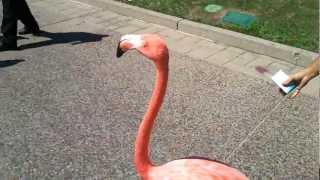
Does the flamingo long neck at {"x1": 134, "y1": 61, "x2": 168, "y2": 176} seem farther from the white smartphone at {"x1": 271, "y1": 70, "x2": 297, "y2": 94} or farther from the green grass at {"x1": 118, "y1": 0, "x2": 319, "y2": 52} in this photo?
the green grass at {"x1": 118, "y1": 0, "x2": 319, "y2": 52}

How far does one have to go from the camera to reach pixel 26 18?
24.5 ft

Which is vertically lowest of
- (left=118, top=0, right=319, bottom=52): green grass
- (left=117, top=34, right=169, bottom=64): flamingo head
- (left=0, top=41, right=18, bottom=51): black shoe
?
(left=0, top=41, right=18, bottom=51): black shoe

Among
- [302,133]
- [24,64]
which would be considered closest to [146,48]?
[302,133]

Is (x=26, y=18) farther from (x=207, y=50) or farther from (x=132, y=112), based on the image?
(x=132, y=112)

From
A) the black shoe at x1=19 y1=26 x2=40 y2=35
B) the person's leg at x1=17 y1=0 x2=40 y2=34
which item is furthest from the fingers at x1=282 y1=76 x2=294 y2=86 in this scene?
the black shoe at x1=19 y1=26 x2=40 y2=35

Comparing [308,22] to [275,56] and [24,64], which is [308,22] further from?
[24,64]

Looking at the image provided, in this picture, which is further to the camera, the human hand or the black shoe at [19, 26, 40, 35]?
the black shoe at [19, 26, 40, 35]

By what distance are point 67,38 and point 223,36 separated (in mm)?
2579

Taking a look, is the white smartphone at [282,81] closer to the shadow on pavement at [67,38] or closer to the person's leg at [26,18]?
the shadow on pavement at [67,38]

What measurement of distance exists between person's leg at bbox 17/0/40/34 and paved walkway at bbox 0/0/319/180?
17 centimetres

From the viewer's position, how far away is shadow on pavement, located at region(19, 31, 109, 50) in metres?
7.46

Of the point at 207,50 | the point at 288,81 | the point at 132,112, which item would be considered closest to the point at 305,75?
the point at 288,81

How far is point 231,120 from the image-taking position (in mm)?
5207

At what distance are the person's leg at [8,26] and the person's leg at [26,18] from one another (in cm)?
24
